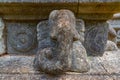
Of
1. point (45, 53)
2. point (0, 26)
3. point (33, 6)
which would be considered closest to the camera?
point (45, 53)

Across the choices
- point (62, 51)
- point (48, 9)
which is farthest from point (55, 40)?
point (48, 9)

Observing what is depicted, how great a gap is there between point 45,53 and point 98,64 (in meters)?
0.31

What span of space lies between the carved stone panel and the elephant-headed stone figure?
12cm

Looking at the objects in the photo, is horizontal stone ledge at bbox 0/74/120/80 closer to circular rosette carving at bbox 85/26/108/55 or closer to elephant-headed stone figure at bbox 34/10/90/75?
elephant-headed stone figure at bbox 34/10/90/75

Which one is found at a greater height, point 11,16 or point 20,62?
point 11,16

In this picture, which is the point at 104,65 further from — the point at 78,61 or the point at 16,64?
the point at 16,64

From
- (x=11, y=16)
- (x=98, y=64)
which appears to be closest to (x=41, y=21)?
(x=11, y=16)

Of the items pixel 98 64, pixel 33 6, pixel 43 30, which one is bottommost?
pixel 98 64

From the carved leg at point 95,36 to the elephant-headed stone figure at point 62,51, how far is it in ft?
0.55

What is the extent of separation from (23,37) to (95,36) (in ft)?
1.38

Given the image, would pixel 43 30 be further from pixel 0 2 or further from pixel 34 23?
pixel 0 2

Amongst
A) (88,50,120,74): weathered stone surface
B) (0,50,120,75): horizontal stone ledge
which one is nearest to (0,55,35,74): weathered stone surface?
(0,50,120,75): horizontal stone ledge

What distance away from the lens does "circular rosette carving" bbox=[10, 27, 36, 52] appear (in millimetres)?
1288

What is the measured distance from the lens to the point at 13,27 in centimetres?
130
